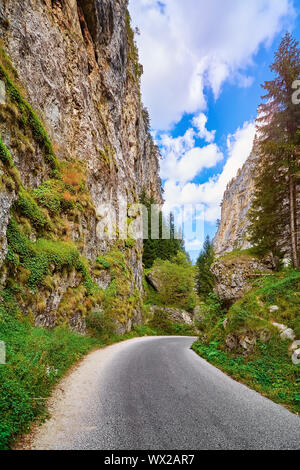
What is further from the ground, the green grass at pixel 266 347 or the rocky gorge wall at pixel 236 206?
the rocky gorge wall at pixel 236 206

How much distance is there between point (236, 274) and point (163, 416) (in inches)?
360

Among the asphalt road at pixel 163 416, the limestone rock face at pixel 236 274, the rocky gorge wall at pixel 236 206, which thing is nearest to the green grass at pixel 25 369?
the asphalt road at pixel 163 416

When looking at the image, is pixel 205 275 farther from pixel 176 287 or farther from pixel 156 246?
pixel 156 246

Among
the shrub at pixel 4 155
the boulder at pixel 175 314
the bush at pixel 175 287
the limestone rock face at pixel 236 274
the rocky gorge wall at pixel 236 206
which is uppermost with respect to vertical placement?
the rocky gorge wall at pixel 236 206

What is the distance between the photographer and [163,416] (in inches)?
141

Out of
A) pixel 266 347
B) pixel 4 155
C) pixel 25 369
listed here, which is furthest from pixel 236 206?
pixel 25 369

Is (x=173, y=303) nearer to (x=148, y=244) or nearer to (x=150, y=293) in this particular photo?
(x=150, y=293)

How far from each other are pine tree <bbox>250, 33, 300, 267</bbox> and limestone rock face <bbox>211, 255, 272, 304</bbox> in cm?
112

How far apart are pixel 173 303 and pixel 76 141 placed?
81.0ft

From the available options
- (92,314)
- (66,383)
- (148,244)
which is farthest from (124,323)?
(148,244)

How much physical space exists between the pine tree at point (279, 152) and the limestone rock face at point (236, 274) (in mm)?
1120

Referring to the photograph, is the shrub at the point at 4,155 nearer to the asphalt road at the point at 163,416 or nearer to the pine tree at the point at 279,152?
the asphalt road at the point at 163,416

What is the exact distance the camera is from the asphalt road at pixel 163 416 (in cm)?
292

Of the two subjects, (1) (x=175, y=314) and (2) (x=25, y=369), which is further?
(1) (x=175, y=314)
